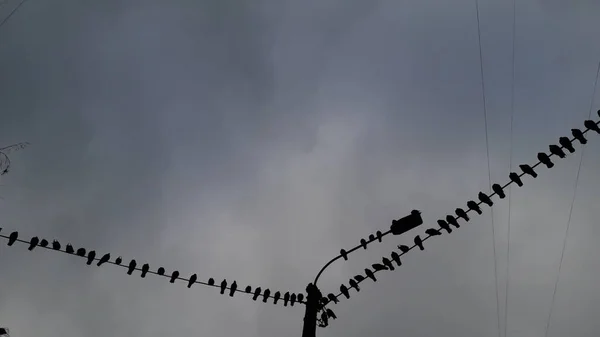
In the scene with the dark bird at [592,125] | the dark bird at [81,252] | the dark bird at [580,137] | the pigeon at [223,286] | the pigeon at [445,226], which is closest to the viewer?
the dark bird at [592,125]

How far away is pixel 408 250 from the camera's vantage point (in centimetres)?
1255

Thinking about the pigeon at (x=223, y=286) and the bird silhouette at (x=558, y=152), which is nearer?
the bird silhouette at (x=558, y=152)

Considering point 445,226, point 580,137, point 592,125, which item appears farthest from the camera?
point 445,226

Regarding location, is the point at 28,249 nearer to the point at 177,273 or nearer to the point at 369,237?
the point at 177,273

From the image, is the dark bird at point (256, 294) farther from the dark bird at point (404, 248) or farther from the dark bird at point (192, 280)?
the dark bird at point (404, 248)

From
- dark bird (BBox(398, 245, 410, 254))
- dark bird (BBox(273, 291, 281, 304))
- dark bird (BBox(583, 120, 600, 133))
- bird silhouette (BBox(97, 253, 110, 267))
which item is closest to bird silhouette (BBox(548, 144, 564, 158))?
dark bird (BBox(583, 120, 600, 133))

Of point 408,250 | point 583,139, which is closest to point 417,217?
point 408,250

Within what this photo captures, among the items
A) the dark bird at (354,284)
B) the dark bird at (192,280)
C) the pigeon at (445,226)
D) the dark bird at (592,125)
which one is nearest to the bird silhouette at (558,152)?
the dark bird at (592,125)

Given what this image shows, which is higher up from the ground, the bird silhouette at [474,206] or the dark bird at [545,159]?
the dark bird at [545,159]

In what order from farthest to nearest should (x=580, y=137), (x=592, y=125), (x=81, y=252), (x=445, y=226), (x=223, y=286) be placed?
(x=223, y=286) → (x=445, y=226) → (x=81, y=252) → (x=580, y=137) → (x=592, y=125)

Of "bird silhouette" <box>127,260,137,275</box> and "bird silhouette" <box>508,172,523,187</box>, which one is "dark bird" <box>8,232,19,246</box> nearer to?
"bird silhouette" <box>127,260,137,275</box>

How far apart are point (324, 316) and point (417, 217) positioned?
3505 millimetres

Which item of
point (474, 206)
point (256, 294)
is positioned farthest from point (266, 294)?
point (474, 206)

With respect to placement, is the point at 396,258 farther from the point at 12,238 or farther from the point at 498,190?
the point at 12,238
